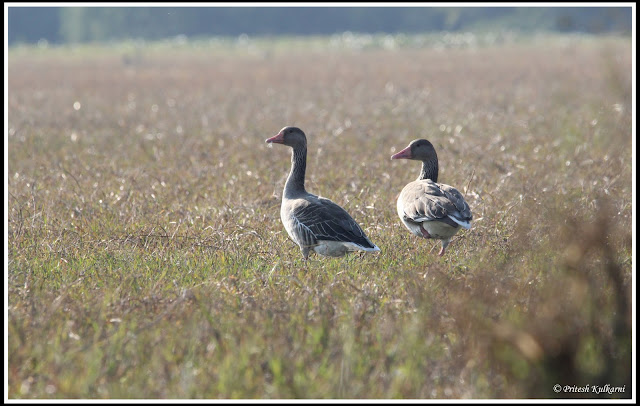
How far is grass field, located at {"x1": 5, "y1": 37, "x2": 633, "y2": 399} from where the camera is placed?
4.24 m

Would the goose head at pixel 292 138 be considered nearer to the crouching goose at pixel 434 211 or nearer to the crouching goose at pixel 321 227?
the crouching goose at pixel 321 227

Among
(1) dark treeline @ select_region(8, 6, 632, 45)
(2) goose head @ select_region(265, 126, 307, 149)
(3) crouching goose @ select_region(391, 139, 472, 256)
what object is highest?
(2) goose head @ select_region(265, 126, 307, 149)

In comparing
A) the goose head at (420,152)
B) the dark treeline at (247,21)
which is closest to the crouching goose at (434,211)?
the goose head at (420,152)

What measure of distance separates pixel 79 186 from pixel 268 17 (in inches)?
4322

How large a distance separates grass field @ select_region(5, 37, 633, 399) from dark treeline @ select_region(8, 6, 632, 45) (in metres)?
78.9

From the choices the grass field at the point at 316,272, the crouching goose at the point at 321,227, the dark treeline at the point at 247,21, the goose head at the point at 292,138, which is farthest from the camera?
the dark treeline at the point at 247,21

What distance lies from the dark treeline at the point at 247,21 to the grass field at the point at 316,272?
7886cm

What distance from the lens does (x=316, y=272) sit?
634 centimetres

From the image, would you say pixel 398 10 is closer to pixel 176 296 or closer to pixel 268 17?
pixel 268 17

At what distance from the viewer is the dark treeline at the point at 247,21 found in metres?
97.0

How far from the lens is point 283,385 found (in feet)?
13.9

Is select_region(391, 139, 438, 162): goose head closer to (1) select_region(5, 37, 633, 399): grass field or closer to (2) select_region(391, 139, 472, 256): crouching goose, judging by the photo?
(1) select_region(5, 37, 633, 399): grass field

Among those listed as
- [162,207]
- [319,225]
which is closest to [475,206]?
[319,225]

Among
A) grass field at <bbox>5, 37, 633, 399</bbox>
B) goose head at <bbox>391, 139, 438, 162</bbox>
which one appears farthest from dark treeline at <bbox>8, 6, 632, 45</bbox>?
goose head at <bbox>391, 139, 438, 162</bbox>
